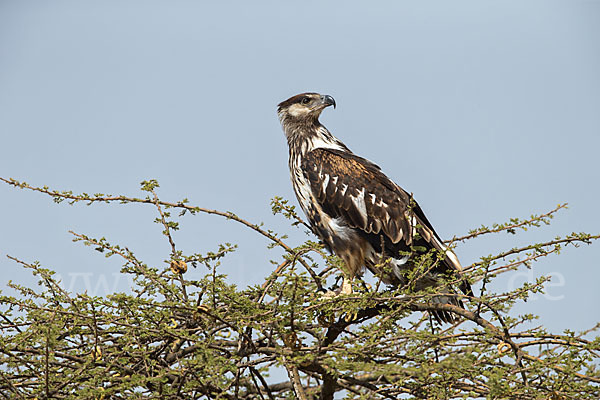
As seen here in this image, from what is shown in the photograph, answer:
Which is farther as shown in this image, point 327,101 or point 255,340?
point 327,101

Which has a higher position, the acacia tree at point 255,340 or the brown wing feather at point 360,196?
the brown wing feather at point 360,196

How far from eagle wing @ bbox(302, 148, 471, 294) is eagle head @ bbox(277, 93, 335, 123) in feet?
2.58

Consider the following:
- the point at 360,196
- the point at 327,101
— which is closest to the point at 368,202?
the point at 360,196

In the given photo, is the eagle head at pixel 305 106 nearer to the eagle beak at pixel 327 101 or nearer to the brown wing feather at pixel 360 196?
the eagle beak at pixel 327 101

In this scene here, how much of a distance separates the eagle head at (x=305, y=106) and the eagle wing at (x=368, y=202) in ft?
2.58

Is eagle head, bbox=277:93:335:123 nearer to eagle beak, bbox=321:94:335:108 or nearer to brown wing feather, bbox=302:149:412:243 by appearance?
eagle beak, bbox=321:94:335:108

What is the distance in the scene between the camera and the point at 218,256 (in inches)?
167

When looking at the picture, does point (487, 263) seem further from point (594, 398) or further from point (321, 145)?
point (321, 145)

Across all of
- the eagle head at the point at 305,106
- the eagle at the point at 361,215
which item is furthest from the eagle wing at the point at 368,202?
the eagle head at the point at 305,106

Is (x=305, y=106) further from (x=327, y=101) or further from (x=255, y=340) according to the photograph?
(x=255, y=340)

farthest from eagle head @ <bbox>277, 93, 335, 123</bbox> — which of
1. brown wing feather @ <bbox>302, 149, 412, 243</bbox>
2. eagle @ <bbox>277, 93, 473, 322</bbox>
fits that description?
brown wing feather @ <bbox>302, 149, 412, 243</bbox>

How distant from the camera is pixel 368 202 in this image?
5598 mm

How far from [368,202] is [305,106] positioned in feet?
4.58

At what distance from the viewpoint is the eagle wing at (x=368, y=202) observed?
546 centimetres
